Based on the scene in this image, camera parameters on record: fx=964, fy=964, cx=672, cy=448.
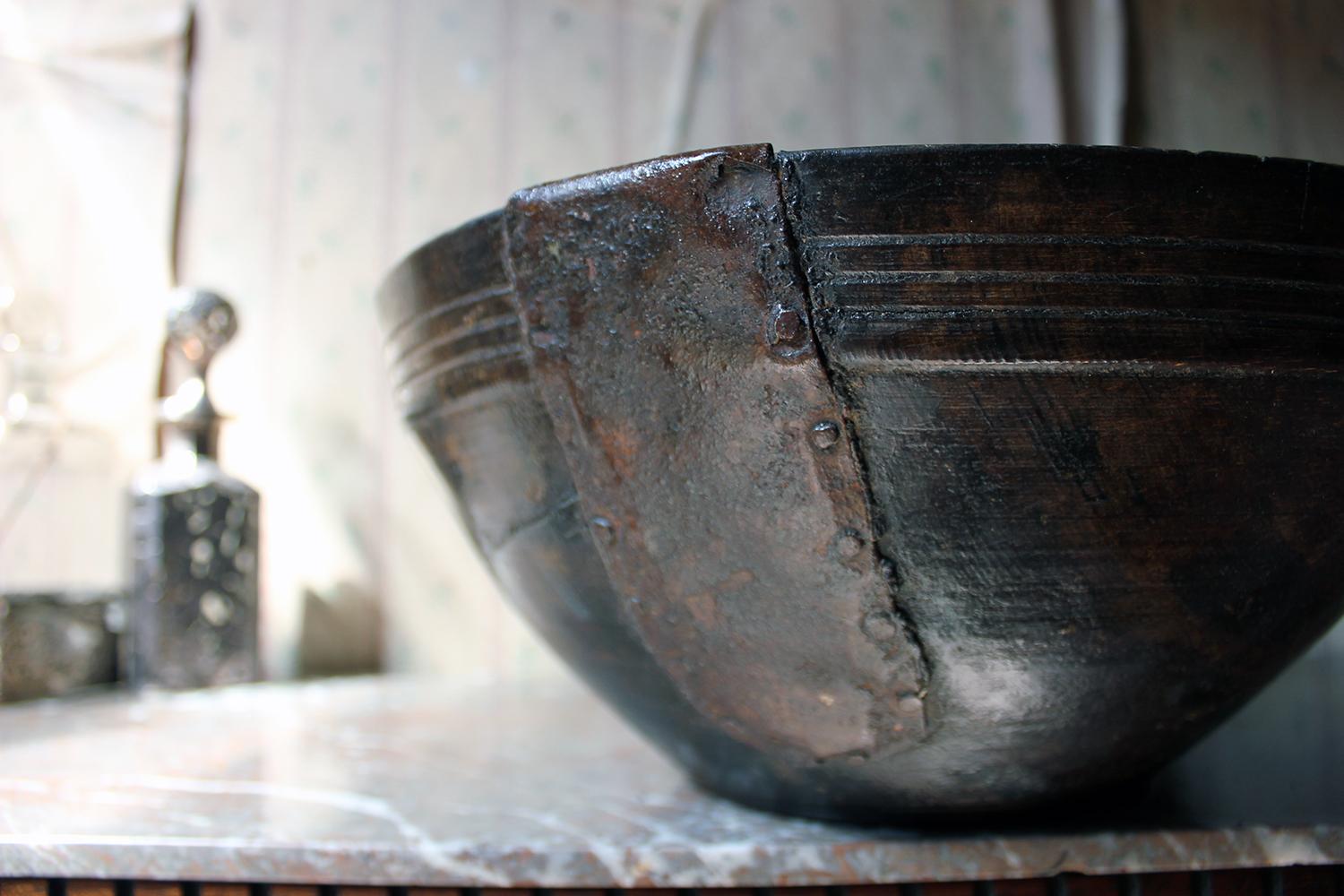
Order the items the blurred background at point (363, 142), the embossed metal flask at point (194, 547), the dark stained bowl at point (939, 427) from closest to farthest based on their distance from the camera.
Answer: the dark stained bowl at point (939, 427)
the embossed metal flask at point (194, 547)
the blurred background at point (363, 142)

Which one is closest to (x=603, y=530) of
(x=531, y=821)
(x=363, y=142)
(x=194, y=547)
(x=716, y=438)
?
(x=716, y=438)

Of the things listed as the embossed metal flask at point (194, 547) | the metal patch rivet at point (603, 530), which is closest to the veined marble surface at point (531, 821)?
the metal patch rivet at point (603, 530)

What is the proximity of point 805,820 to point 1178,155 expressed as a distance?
36 centimetres

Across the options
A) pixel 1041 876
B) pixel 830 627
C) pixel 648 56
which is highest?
pixel 648 56

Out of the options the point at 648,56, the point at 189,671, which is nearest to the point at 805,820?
the point at 189,671

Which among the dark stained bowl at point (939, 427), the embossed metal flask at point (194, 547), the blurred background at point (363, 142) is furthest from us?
the blurred background at point (363, 142)

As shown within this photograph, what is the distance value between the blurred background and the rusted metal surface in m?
0.97

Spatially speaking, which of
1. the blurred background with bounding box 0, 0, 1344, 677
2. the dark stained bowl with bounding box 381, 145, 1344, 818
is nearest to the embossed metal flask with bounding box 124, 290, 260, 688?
the blurred background with bounding box 0, 0, 1344, 677

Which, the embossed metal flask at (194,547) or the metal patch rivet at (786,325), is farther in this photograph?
the embossed metal flask at (194,547)

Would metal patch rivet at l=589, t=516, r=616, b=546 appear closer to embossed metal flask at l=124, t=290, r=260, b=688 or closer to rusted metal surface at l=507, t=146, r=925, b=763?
rusted metal surface at l=507, t=146, r=925, b=763

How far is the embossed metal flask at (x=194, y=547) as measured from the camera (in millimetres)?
1127

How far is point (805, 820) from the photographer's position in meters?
0.50

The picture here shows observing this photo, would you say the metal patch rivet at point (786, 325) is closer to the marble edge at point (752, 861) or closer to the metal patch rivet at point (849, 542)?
the metal patch rivet at point (849, 542)

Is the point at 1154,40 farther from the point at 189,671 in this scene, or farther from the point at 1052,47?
the point at 189,671
